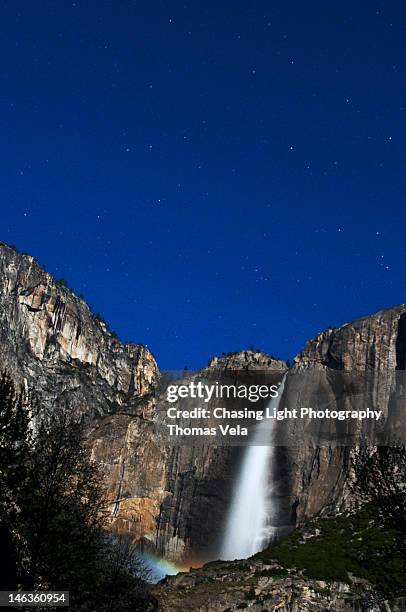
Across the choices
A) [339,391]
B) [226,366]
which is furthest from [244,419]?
[339,391]

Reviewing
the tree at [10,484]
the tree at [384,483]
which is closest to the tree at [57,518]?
the tree at [10,484]

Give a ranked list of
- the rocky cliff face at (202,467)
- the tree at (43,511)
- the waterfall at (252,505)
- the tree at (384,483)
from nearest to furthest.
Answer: the tree at (384,483)
the tree at (43,511)
the waterfall at (252,505)
the rocky cliff face at (202,467)

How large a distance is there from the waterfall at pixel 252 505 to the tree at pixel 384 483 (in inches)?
4176

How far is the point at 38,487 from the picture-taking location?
41.6m

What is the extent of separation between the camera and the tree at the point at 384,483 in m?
38.4

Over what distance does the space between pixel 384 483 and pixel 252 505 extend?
117 meters

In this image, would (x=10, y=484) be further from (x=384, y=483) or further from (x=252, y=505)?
(x=252, y=505)

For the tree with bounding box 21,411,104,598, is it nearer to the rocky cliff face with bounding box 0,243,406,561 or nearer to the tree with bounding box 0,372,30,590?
the tree with bounding box 0,372,30,590

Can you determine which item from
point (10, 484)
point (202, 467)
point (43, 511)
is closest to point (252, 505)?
point (202, 467)

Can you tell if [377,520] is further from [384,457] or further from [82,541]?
[82,541]

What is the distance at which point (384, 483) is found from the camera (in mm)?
41469

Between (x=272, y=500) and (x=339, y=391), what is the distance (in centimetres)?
2957

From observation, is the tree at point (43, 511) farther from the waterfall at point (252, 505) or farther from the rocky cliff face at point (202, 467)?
the waterfall at point (252, 505)

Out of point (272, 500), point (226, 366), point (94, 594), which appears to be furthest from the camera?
point (226, 366)
